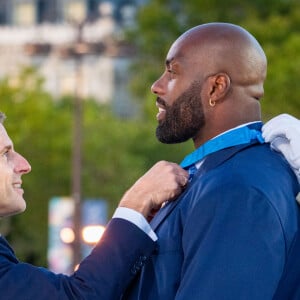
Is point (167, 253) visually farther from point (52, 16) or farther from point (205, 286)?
point (52, 16)

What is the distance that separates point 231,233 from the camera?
4008 millimetres

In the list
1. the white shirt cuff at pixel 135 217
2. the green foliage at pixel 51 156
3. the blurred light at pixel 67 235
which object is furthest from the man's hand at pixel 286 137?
the green foliage at pixel 51 156

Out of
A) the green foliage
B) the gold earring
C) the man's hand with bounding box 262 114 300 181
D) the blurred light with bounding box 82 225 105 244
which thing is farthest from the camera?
the green foliage

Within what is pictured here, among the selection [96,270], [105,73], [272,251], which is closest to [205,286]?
[272,251]

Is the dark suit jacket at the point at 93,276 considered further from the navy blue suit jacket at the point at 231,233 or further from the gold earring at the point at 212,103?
the gold earring at the point at 212,103

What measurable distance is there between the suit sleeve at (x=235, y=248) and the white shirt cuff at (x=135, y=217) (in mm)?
346

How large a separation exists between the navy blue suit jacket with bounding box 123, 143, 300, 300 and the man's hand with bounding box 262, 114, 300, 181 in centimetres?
4

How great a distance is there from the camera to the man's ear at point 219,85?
433cm

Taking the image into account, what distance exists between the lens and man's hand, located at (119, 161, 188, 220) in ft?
14.4

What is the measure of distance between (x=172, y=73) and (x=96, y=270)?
2.15ft

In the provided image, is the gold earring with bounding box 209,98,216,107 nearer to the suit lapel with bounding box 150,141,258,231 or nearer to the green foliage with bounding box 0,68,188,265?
the suit lapel with bounding box 150,141,258,231

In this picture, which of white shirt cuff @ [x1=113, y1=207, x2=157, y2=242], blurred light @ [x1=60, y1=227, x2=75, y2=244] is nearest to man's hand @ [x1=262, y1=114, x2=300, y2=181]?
white shirt cuff @ [x1=113, y1=207, x2=157, y2=242]

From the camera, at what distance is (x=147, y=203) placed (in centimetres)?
447

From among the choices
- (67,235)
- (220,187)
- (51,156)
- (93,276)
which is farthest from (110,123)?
(220,187)
